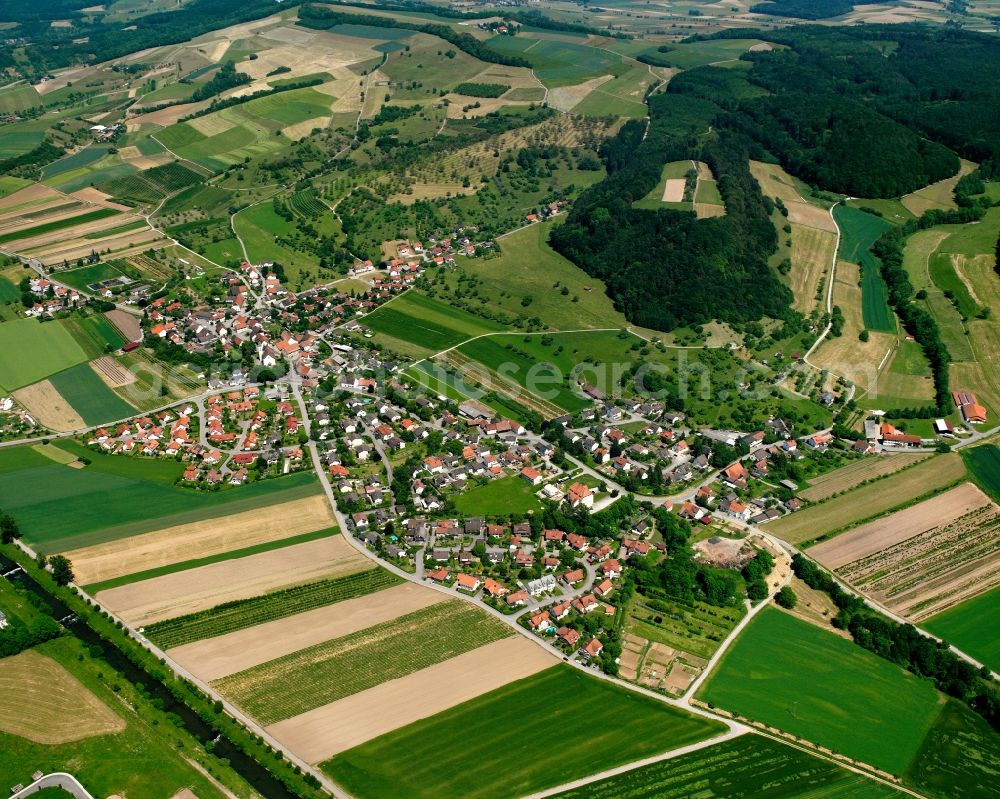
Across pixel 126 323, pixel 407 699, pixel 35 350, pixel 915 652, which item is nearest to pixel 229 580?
pixel 407 699

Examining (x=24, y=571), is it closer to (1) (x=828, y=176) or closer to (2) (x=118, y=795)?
(2) (x=118, y=795)

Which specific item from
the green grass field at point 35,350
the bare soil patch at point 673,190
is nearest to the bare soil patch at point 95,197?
the green grass field at point 35,350

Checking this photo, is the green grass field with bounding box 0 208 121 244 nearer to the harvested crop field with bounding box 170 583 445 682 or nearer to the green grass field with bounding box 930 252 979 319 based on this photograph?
the harvested crop field with bounding box 170 583 445 682

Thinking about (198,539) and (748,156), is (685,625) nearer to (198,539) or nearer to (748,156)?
(198,539)

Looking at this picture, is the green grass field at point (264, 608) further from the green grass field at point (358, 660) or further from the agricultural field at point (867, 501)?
the agricultural field at point (867, 501)

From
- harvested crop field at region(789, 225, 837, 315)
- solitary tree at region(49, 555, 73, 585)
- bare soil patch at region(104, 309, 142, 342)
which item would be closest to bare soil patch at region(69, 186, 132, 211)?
bare soil patch at region(104, 309, 142, 342)

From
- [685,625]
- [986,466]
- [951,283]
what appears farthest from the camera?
[951,283]

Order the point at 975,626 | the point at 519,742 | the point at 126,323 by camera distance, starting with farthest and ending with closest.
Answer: the point at 126,323 < the point at 975,626 < the point at 519,742
